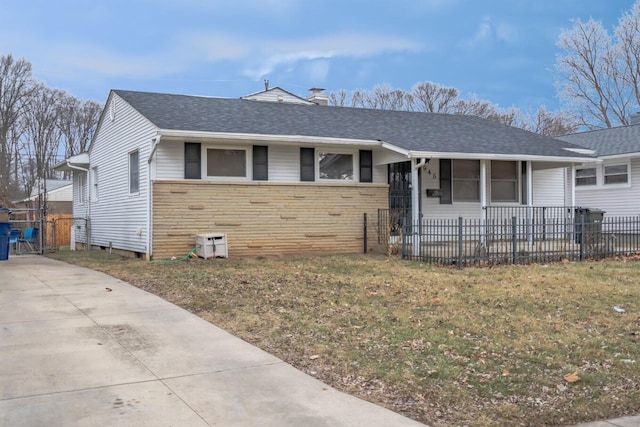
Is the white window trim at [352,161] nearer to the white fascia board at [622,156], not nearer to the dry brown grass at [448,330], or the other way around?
the dry brown grass at [448,330]

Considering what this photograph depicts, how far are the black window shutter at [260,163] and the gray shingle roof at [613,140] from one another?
12.3 meters

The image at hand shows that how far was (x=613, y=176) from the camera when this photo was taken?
2031 centimetres

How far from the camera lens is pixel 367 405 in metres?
4.59

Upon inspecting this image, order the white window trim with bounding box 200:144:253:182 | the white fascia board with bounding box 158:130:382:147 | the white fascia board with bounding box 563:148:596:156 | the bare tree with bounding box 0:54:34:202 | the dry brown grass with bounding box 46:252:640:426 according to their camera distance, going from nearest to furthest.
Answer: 1. the dry brown grass with bounding box 46:252:640:426
2. the white fascia board with bounding box 158:130:382:147
3. the white window trim with bounding box 200:144:253:182
4. the white fascia board with bounding box 563:148:596:156
5. the bare tree with bounding box 0:54:34:202

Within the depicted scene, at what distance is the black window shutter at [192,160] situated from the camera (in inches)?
538

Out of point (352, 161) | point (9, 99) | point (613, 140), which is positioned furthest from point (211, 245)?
point (9, 99)

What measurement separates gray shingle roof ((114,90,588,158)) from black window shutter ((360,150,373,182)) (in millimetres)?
526

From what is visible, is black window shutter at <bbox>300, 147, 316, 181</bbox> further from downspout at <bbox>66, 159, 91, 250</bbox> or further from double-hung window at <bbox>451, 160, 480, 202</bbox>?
downspout at <bbox>66, 159, 91, 250</bbox>

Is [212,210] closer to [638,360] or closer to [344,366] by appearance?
[344,366]

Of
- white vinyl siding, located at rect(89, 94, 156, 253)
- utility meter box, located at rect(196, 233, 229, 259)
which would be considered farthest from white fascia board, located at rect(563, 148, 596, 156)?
white vinyl siding, located at rect(89, 94, 156, 253)

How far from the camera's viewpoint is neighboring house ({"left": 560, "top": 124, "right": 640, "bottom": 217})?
1938 centimetres

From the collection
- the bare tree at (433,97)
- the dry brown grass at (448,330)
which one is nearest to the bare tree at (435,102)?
the bare tree at (433,97)

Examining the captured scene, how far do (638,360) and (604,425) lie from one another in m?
1.69

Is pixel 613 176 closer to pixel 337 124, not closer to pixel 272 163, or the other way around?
pixel 337 124
